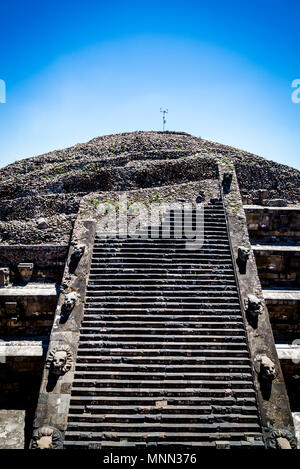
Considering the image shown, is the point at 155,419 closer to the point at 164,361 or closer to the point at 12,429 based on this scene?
the point at 164,361

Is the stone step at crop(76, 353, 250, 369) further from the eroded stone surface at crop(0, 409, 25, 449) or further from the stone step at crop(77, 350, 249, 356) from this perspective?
the eroded stone surface at crop(0, 409, 25, 449)

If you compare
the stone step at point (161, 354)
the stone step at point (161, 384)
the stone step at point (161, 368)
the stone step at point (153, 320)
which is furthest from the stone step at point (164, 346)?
the stone step at point (161, 384)

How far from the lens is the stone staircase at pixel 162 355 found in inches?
229

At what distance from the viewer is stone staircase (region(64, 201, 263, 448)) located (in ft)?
19.1

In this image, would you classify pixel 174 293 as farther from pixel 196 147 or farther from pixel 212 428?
pixel 196 147

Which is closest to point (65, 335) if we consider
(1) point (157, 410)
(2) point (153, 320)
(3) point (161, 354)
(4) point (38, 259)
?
(2) point (153, 320)

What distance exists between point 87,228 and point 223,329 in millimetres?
5503

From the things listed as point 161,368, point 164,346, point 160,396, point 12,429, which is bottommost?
point 12,429

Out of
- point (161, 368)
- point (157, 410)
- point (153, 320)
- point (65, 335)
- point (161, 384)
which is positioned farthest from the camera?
point (153, 320)

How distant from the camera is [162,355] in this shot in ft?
22.7

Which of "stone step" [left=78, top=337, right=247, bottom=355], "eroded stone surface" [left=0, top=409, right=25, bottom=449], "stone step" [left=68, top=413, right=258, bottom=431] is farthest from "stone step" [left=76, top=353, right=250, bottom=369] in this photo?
"eroded stone surface" [left=0, top=409, right=25, bottom=449]

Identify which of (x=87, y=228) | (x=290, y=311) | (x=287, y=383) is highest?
(x=87, y=228)
